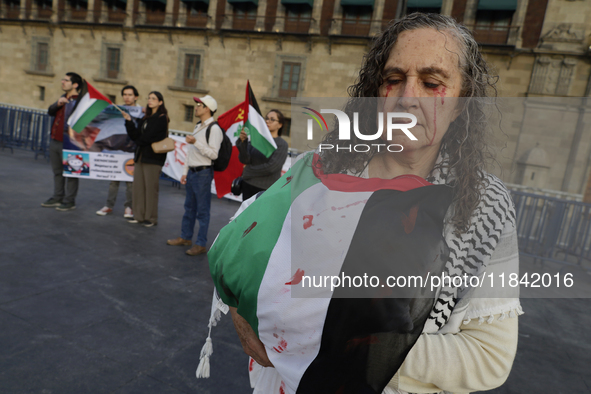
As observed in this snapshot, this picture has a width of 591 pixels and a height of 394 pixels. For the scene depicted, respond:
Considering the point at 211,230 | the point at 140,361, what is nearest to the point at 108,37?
the point at 211,230

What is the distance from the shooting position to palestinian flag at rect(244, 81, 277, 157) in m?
4.91

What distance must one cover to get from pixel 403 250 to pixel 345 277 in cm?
13

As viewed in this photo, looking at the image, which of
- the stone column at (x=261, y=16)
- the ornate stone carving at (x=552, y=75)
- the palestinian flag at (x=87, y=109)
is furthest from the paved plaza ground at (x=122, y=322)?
the stone column at (x=261, y=16)

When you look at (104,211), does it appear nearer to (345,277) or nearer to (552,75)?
(345,277)

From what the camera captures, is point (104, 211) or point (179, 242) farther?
point (104, 211)

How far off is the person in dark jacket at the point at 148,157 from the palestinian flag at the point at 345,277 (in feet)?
17.2

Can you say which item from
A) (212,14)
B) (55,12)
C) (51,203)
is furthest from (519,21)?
(55,12)

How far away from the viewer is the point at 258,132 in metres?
5.06

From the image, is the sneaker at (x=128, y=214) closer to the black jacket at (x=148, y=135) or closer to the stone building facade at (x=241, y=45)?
the black jacket at (x=148, y=135)

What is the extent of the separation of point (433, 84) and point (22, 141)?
14293 mm

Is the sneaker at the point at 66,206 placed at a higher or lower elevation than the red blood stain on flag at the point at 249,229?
lower

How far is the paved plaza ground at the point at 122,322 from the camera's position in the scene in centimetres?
248
